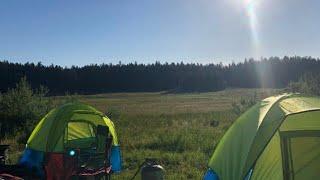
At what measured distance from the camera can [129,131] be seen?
1116 inches

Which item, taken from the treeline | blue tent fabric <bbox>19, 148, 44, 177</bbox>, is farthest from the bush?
the treeline

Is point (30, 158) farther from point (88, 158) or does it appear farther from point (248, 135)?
point (248, 135)

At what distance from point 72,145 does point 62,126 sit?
693 millimetres

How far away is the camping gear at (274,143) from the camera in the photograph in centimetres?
779

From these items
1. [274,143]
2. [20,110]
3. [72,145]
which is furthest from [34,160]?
[20,110]

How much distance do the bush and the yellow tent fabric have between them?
12.5 meters

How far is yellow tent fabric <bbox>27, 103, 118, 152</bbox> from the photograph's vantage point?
12.9 meters

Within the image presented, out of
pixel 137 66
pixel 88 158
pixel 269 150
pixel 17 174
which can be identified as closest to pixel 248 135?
pixel 269 150

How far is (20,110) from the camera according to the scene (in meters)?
26.3

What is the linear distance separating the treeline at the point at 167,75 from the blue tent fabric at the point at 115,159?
10631cm

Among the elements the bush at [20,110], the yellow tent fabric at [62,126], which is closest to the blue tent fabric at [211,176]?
the yellow tent fabric at [62,126]

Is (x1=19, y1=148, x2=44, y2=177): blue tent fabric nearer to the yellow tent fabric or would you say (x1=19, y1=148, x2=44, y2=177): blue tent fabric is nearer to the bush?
the yellow tent fabric

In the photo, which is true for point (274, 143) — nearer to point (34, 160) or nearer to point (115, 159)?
point (115, 159)

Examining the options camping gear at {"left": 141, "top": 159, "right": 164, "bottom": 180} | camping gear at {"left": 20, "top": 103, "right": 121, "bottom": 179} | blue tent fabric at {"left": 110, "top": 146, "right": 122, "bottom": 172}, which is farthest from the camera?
blue tent fabric at {"left": 110, "top": 146, "right": 122, "bottom": 172}
